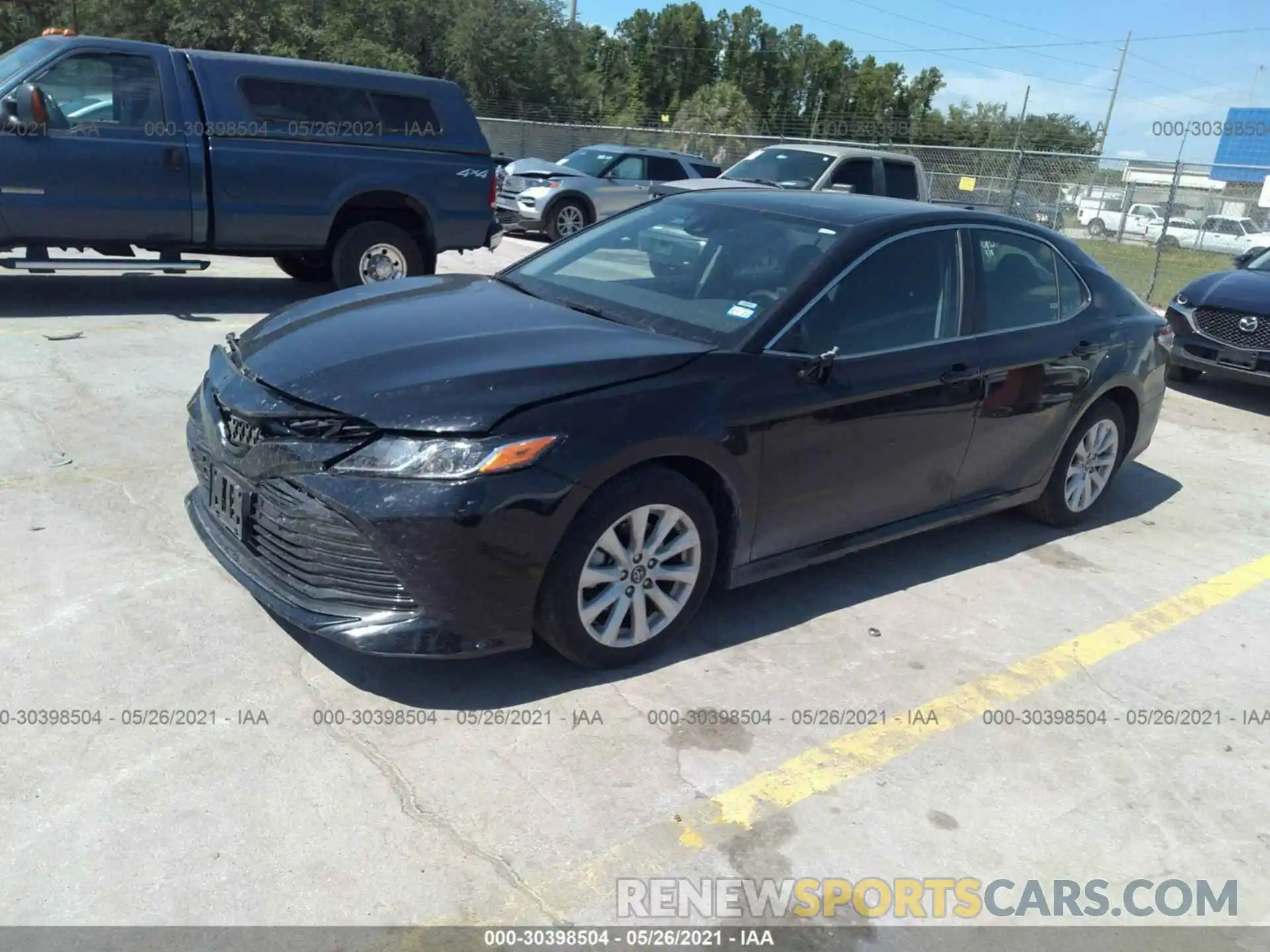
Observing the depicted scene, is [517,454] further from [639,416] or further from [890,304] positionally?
[890,304]

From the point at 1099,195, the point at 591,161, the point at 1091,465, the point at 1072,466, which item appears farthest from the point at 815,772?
the point at 1099,195

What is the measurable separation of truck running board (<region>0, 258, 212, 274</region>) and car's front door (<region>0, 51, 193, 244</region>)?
17 cm

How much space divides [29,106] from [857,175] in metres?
9.76

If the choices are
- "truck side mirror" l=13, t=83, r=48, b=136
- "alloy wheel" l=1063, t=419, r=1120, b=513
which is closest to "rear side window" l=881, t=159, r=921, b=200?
Result: "alloy wheel" l=1063, t=419, r=1120, b=513

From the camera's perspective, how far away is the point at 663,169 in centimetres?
1728

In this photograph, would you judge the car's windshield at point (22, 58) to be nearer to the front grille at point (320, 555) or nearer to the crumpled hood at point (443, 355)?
the crumpled hood at point (443, 355)

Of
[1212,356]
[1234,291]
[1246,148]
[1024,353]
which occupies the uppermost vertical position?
[1246,148]

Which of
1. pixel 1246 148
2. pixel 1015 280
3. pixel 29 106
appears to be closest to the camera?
pixel 1015 280

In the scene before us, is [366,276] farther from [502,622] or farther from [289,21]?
[289,21]

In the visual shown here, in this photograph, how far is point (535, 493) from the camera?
3361 mm

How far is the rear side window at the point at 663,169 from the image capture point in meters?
17.2

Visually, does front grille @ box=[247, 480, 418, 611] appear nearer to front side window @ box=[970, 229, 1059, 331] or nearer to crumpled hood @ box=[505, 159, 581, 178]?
front side window @ box=[970, 229, 1059, 331]

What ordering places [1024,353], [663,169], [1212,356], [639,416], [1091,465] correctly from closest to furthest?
[639,416] < [1024,353] < [1091,465] < [1212,356] < [663,169]

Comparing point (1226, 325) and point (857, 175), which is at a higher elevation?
point (857, 175)
